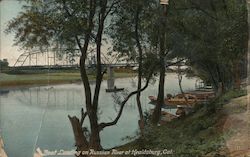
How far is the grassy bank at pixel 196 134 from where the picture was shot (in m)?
2.91

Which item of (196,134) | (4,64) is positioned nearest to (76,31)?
(4,64)

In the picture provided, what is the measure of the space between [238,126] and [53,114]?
1.39m

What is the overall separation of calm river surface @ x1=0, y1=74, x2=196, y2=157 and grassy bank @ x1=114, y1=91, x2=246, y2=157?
0.50ft

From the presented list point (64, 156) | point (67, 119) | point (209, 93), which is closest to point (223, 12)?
point (209, 93)

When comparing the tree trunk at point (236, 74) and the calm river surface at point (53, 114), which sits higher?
the tree trunk at point (236, 74)

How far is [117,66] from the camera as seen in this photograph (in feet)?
10.1

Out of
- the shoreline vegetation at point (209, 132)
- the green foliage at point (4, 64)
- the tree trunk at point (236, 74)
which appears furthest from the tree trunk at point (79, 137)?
the tree trunk at point (236, 74)

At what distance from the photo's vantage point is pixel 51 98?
10.3 ft

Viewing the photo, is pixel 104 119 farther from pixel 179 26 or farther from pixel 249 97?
pixel 249 97

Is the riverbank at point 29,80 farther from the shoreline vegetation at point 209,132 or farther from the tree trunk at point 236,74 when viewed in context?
the tree trunk at point 236,74

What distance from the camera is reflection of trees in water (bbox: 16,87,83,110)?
10.2 feet

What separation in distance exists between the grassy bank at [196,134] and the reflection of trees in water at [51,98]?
0.51 meters

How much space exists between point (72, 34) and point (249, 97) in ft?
4.53

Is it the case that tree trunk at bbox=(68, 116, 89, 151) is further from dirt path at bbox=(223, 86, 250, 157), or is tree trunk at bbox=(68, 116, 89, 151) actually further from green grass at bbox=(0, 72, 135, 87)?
dirt path at bbox=(223, 86, 250, 157)
